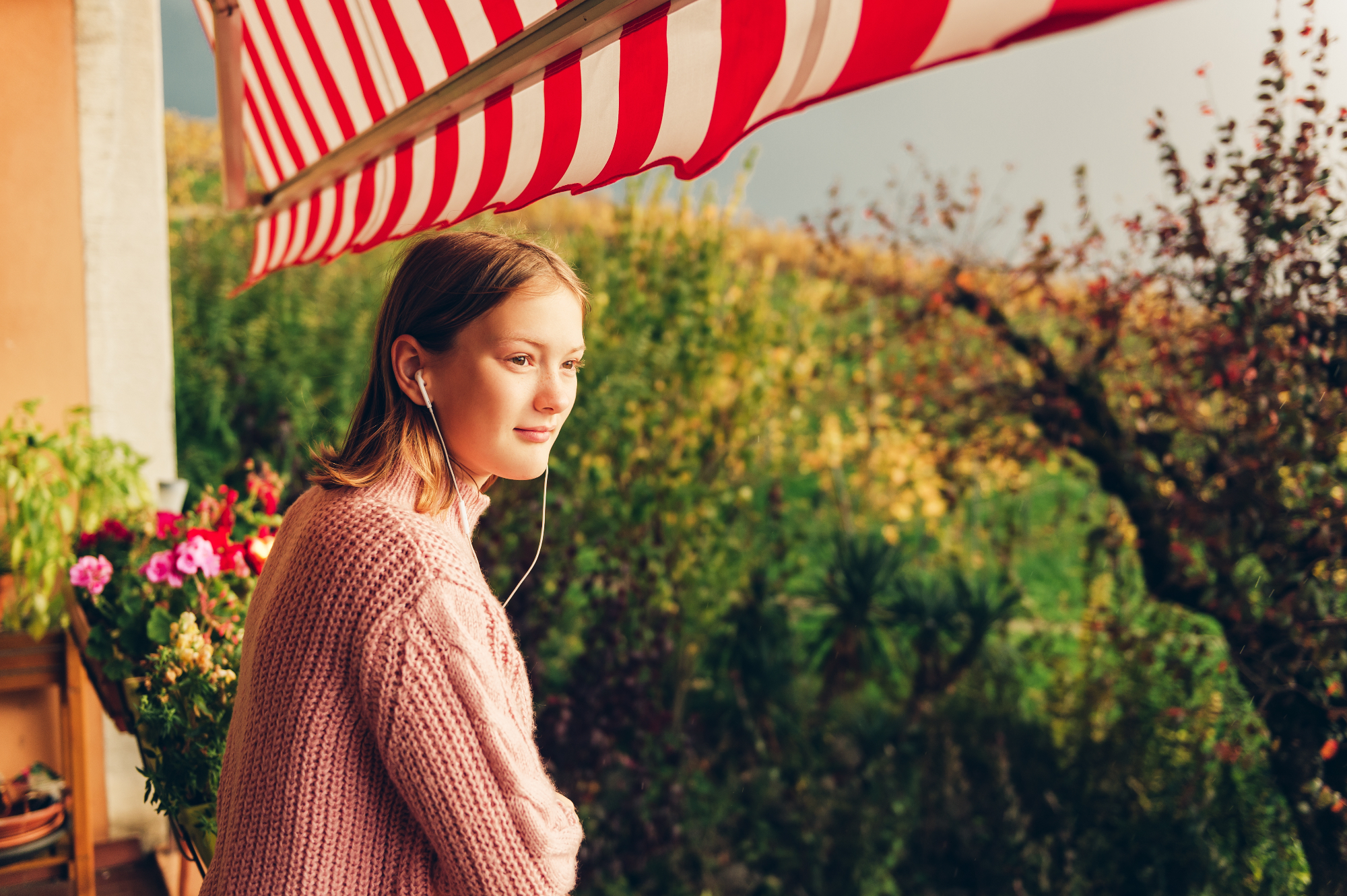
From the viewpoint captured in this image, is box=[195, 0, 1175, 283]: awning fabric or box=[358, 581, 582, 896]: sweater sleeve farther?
box=[358, 581, 582, 896]: sweater sleeve

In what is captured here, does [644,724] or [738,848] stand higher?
[644,724]

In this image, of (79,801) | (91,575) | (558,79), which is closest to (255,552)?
(91,575)

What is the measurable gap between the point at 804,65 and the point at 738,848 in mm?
4815

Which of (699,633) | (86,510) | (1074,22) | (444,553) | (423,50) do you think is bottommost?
(699,633)

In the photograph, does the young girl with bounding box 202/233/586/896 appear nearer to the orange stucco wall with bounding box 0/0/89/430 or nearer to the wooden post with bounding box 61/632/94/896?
the wooden post with bounding box 61/632/94/896

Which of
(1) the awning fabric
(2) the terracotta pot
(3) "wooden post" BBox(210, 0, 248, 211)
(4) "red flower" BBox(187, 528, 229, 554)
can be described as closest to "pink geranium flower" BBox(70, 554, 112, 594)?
(4) "red flower" BBox(187, 528, 229, 554)

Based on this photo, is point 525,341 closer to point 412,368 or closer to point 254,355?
point 412,368

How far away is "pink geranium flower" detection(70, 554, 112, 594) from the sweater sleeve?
2.02 meters

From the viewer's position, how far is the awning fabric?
2.95 ft

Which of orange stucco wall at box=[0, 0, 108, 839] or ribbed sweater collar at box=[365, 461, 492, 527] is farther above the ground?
orange stucco wall at box=[0, 0, 108, 839]

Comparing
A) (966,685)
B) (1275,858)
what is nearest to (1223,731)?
(1275,858)

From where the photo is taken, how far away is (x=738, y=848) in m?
4.93

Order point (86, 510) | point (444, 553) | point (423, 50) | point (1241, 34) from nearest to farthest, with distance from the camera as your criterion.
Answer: point (444, 553) < point (423, 50) < point (86, 510) < point (1241, 34)

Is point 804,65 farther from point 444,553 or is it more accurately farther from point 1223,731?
point 1223,731
